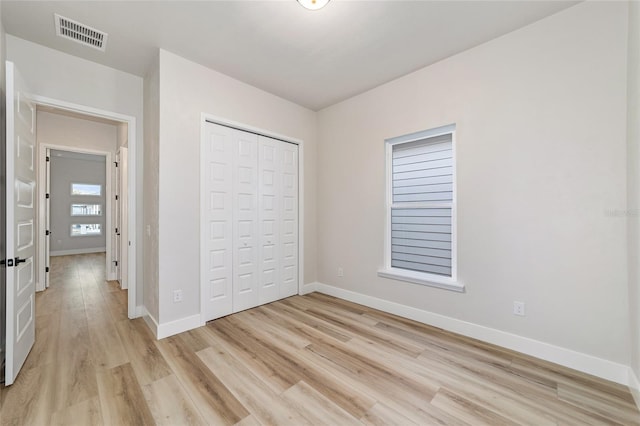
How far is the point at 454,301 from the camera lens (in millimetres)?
2764

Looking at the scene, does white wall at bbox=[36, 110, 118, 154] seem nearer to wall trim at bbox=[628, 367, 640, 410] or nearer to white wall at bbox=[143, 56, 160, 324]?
white wall at bbox=[143, 56, 160, 324]

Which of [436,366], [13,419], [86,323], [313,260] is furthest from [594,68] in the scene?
[86,323]

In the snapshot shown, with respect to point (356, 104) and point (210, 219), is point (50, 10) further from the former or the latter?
point (356, 104)

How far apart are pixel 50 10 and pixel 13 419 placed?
304 centimetres

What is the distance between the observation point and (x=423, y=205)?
123 inches

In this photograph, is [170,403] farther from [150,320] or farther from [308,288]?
[308,288]

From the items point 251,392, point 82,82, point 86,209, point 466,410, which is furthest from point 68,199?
point 466,410

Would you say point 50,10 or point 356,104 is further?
point 356,104

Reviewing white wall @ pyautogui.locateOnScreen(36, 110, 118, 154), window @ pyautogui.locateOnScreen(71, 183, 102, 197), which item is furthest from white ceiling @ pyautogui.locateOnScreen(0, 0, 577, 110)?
window @ pyautogui.locateOnScreen(71, 183, 102, 197)

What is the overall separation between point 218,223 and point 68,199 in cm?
875

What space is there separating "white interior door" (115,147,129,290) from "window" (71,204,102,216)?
5770 millimetres

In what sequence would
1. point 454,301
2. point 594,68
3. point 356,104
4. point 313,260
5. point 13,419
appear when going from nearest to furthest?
point 13,419 < point 594,68 < point 454,301 < point 356,104 < point 313,260

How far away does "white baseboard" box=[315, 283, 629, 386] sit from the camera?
1.98 metres

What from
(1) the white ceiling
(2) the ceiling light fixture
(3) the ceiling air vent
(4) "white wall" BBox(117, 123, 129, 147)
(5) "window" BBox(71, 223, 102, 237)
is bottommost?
(5) "window" BBox(71, 223, 102, 237)
